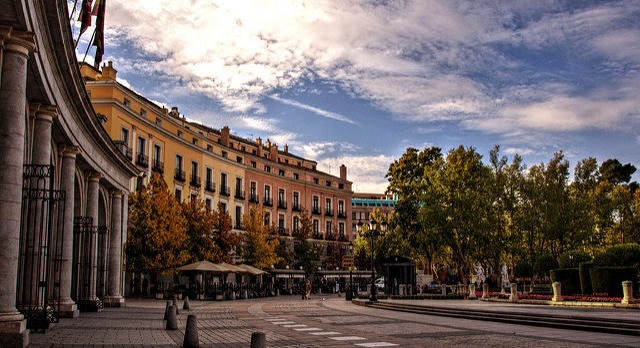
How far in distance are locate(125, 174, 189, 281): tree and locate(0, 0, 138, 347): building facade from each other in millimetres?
10165

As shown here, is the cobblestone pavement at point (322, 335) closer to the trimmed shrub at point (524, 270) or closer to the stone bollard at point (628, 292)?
the stone bollard at point (628, 292)

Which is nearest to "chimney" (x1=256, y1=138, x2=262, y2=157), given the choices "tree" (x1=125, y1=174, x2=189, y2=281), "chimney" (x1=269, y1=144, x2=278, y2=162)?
"chimney" (x1=269, y1=144, x2=278, y2=162)

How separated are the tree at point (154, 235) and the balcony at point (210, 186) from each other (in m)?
15.8

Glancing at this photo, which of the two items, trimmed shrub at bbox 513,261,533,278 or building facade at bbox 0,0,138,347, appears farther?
trimmed shrub at bbox 513,261,533,278

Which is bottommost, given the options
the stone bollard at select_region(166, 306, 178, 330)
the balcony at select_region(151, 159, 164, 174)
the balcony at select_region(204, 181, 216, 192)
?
the stone bollard at select_region(166, 306, 178, 330)

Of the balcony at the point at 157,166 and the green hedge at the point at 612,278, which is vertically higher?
the balcony at the point at 157,166

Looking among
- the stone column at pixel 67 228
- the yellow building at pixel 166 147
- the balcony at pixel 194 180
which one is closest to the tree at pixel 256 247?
the yellow building at pixel 166 147

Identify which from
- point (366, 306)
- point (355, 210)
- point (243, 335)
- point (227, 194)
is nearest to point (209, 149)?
point (227, 194)

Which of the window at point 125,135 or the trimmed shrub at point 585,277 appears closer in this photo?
the trimmed shrub at point 585,277

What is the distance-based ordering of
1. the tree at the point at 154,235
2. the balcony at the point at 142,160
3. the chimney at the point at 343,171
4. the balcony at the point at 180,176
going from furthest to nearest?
the chimney at the point at 343,171 < the balcony at the point at 180,176 < the balcony at the point at 142,160 < the tree at the point at 154,235

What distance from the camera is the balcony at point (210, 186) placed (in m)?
53.2

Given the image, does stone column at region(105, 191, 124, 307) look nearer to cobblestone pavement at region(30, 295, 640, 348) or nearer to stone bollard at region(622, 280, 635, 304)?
cobblestone pavement at region(30, 295, 640, 348)

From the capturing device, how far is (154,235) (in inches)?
1400

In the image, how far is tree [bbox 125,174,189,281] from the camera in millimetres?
35625
